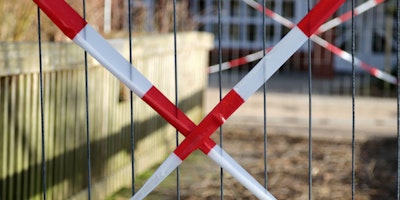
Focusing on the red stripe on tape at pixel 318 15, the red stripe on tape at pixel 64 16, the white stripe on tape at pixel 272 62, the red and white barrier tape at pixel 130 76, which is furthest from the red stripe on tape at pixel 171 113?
the red stripe on tape at pixel 318 15

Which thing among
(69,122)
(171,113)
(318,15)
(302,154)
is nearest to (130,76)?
(171,113)

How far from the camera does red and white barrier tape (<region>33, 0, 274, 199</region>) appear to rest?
10.9 ft

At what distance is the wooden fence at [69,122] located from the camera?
194 inches

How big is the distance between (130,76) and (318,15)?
776mm

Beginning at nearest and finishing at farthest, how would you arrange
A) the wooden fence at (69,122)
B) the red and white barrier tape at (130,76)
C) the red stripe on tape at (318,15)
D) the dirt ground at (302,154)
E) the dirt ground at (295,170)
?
the red stripe on tape at (318,15) → the red and white barrier tape at (130,76) → the wooden fence at (69,122) → the dirt ground at (295,170) → the dirt ground at (302,154)

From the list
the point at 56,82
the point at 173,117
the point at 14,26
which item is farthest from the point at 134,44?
the point at 173,117

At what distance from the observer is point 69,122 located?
230 inches

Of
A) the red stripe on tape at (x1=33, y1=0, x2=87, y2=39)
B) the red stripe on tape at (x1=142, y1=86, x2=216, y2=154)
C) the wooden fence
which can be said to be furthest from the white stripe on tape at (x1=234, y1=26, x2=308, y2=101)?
the wooden fence

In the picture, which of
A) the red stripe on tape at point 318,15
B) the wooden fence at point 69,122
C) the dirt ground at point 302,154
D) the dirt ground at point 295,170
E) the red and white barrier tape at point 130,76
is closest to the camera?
the red stripe on tape at point 318,15

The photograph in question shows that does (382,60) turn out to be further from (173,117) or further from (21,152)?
(173,117)

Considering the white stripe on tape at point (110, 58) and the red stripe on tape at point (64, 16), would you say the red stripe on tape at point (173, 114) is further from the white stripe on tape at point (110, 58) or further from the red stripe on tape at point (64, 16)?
the red stripe on tape at point (64, 16)

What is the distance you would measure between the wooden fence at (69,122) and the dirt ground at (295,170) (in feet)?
1.40

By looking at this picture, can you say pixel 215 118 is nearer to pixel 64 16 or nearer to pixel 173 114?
pixel 173 114

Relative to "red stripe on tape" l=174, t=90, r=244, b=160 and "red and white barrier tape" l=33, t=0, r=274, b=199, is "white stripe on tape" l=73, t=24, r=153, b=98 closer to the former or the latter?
"red and white barrier tape" l=33, t=0, r=274, b=199
